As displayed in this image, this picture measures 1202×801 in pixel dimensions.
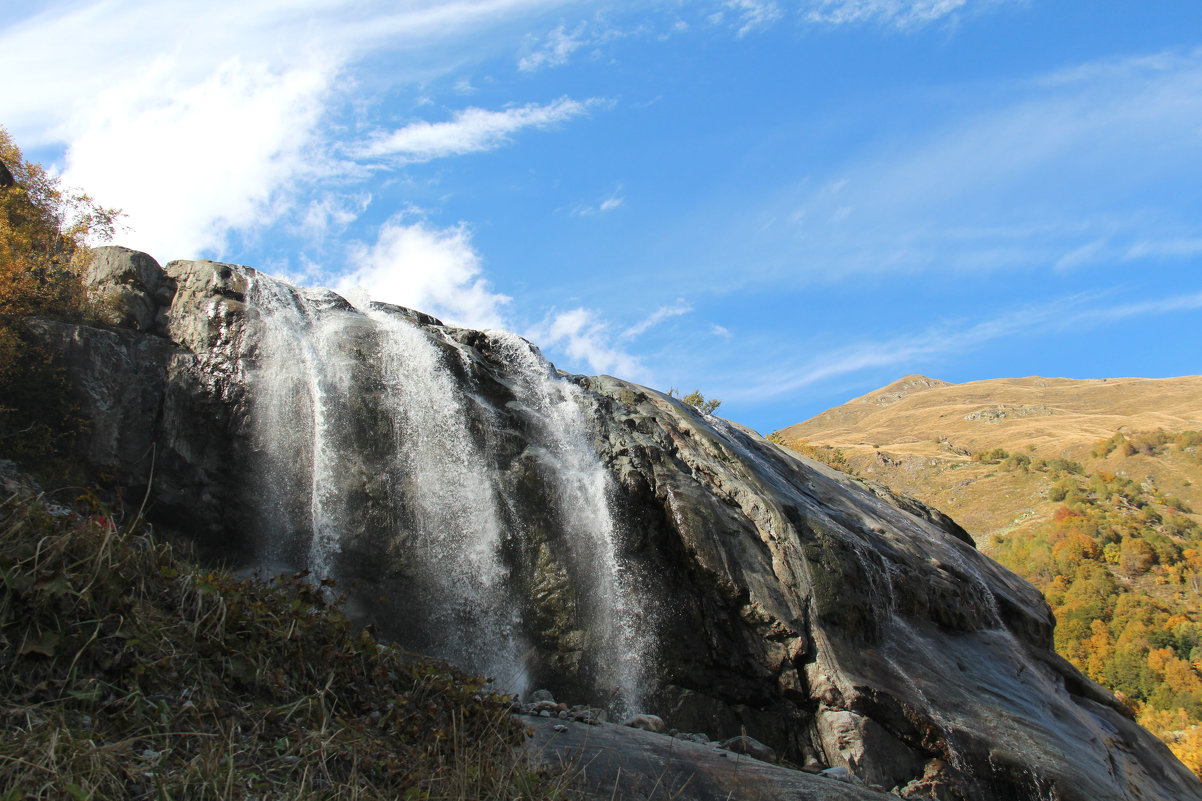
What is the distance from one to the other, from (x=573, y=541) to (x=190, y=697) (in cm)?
1242

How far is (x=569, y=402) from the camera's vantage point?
2123 centimetres

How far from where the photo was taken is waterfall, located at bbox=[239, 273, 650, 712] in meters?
16.6

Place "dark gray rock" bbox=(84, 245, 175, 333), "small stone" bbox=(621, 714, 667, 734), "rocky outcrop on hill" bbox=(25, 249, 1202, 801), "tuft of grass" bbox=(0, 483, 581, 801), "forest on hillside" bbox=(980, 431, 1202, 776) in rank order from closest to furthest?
1. "tuft of grass" bbox=(0, 483, 581, 801)
2. "small stone" bbox=(621, 714, 667, 734)
3. "rocky outcrop on hill" bbox=(25, 249, 1202, 801)
4. "dark gray rock" bbox=(84, 245, 175, 333)
5. "forest on hillside" bbox=(980, 431, 1202, 776)

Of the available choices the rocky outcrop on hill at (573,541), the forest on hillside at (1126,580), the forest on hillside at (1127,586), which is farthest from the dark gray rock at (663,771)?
the forest on hillside at (1127,586)

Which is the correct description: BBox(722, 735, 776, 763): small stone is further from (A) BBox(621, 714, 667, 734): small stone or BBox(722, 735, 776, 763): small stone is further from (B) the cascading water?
(B) the cascading water

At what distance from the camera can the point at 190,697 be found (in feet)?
18.6

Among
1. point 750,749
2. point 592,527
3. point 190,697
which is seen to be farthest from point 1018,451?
point 190,697

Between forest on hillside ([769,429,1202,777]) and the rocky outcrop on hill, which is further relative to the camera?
forest on hillside ([769,429,1202,777])

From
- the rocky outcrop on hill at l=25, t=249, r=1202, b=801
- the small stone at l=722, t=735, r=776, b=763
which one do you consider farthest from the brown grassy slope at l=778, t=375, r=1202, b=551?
the small stone at l=722, t=735, r=776, b=763

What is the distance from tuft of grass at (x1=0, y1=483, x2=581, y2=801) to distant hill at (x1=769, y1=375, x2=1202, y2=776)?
52566mm

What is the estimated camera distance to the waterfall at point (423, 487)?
16.6 meters

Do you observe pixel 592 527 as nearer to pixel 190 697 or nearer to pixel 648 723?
pixel 648 723

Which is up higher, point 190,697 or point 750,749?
point 190,697

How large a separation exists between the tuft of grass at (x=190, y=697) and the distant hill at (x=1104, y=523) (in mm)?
52566
